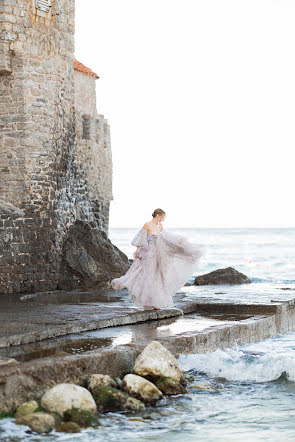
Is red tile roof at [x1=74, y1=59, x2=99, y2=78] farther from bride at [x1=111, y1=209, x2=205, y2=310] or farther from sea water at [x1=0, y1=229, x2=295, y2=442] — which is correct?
sea water at [x1=0, y1=229, x2=295, y2=442]

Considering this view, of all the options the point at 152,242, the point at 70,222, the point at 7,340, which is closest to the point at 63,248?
the point at 70,222

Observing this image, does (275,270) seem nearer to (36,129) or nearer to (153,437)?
(36,129)

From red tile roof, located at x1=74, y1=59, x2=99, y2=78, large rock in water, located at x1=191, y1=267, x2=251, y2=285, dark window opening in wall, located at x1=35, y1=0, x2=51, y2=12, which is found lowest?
large rock in water, located at x1=191, y1=267, x2=251, y2=285

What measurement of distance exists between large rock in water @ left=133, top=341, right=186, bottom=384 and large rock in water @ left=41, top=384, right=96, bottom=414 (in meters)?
1.11

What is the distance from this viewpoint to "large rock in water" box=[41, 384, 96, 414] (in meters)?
7.66

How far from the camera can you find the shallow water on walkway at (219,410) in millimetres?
7406

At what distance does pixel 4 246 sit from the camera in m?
15.8

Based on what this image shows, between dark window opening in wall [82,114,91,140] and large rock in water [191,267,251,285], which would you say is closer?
large rock in water [191,267,251,285]

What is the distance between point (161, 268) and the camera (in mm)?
12320

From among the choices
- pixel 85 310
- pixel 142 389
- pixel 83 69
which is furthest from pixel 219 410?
pixel 83 69

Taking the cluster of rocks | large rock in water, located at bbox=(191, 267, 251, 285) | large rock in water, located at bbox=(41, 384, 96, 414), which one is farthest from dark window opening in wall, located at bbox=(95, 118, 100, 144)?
large rock in water, located at bbox=(41, 384, 96, 414)

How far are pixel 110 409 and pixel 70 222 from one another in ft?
34.3

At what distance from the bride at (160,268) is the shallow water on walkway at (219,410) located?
1955mm

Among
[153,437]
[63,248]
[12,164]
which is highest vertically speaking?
[12,164]
